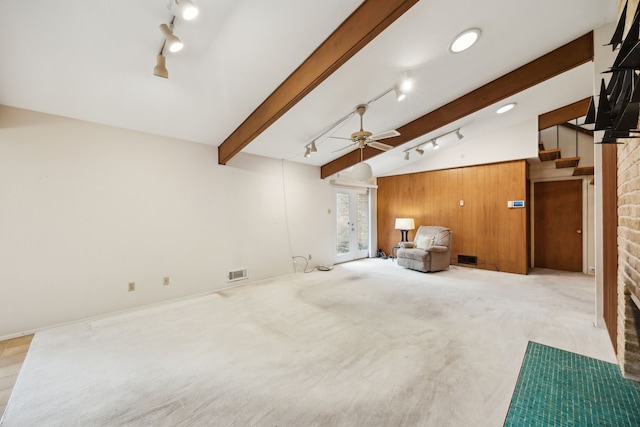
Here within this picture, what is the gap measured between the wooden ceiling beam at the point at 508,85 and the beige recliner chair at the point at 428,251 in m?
2.60

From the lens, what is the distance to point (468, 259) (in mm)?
6379

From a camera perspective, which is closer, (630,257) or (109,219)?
(630,257)

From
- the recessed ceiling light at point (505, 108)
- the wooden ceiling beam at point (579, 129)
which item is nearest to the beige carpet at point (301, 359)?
the recessed ceiling light at point (505, 108)

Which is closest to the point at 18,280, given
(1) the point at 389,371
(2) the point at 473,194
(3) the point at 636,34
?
(1) the point at 389,371

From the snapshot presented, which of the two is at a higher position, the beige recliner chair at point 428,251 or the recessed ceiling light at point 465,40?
the recessed ceiling light at point 465,40

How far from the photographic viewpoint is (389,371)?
219 cm

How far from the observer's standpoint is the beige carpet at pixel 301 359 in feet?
5.75

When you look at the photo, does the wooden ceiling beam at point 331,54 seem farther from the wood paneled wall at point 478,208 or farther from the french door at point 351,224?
the wood paneled wall at point 478,208

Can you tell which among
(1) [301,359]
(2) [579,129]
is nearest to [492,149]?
(2) [579,129]

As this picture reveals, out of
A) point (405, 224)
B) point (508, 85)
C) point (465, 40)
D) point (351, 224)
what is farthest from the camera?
point (351, 224)

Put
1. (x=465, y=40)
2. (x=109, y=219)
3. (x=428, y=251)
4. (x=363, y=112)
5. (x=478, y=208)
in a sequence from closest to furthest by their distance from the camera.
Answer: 1. (x=465, y=40)
2. (x=109, y=219)
3. (x=363, y=112)
4. (x=428, y=251)
5. (x=478, y=208)

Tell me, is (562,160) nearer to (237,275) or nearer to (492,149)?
(492,149)

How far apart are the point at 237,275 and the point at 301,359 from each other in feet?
9.25

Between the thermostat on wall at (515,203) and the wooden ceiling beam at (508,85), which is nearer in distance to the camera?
the wooden ceiling beam at (508,85)
